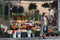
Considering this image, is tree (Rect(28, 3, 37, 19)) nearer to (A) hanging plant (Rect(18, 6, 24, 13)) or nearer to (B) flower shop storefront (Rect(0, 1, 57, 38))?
(B) flower shop storefront (Rect(0, 1, 57, 38))

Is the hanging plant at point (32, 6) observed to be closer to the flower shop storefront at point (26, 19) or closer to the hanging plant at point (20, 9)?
the flower shop storefront at point (26, 19)

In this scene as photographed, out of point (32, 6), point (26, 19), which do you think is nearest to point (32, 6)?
point (32, 6)

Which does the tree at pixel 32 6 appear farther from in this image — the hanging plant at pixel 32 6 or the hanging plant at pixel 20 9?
the hanging plant at pixel 20 9

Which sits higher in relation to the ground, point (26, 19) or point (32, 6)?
point (32, 6)

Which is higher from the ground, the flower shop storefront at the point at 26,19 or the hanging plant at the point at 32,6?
the hanging plant at the point at 32,6

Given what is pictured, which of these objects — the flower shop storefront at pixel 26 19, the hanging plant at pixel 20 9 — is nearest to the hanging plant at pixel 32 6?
the flower shop storefront at pixel 26 19

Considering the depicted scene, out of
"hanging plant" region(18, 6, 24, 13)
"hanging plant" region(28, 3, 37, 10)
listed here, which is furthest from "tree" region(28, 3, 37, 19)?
"hanging plant" region(18, 6, 24, 13)

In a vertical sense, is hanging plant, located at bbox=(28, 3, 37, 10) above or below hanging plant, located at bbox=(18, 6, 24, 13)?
above

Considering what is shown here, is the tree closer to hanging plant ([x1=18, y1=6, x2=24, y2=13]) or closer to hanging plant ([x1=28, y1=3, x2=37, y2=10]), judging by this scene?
hanging plant ([x1=28, y1=3, x2=37, y2=10])

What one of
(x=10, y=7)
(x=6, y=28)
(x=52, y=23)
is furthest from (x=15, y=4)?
(x=52, y=23)

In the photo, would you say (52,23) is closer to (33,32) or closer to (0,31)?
(33,32)

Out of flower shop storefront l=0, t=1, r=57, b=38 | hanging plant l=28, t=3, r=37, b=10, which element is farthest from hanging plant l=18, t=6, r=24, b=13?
hanging plant l=28, t=3, r=37, b=10

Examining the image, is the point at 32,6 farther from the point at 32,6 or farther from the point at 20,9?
the point at 20,9

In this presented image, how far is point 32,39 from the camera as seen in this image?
17.7m
